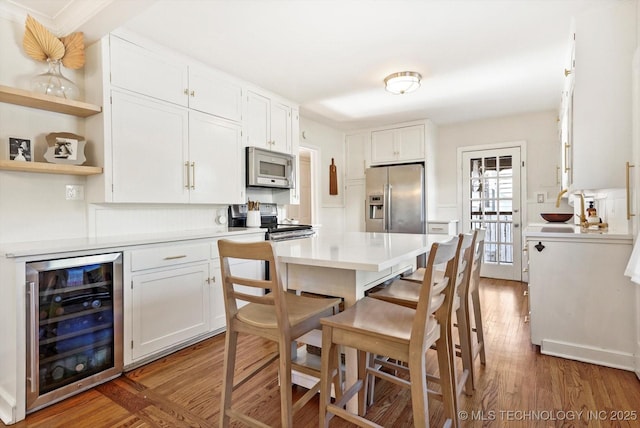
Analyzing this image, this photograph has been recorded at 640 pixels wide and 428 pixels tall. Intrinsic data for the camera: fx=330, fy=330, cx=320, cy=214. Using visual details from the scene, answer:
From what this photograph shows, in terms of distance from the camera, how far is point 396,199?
4.93 m

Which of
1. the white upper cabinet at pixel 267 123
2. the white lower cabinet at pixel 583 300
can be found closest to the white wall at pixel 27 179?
the white upper cabinet at pixel 267 123

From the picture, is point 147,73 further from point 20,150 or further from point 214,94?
point 20,150

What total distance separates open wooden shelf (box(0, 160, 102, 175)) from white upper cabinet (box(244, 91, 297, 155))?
148 centimetres

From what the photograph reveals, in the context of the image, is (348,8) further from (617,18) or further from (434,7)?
(617,18)

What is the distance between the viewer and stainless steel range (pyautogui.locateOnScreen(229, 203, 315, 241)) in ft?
10.7

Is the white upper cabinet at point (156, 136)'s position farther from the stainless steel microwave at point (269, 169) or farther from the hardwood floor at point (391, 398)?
the hardwood floor at point (391, 398)

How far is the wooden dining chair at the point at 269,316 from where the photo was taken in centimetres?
127

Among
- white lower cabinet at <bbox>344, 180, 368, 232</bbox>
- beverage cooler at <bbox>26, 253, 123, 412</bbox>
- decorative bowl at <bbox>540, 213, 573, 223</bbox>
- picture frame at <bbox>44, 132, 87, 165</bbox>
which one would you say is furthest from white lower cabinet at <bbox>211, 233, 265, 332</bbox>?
decorative bowl at <bbox>540, 213, 573, 223</bbox>

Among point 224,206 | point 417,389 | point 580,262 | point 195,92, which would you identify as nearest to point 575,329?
point 580,262

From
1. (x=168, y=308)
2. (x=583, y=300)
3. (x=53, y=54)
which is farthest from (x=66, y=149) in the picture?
(x=583, y=300)

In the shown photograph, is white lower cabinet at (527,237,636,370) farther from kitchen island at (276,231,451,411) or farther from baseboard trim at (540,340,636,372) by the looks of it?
kitchen island at (276,231,451,411)

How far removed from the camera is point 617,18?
2133 millimetres

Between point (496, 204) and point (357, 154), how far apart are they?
2.23m

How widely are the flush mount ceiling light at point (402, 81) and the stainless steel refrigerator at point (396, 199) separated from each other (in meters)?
1.68
